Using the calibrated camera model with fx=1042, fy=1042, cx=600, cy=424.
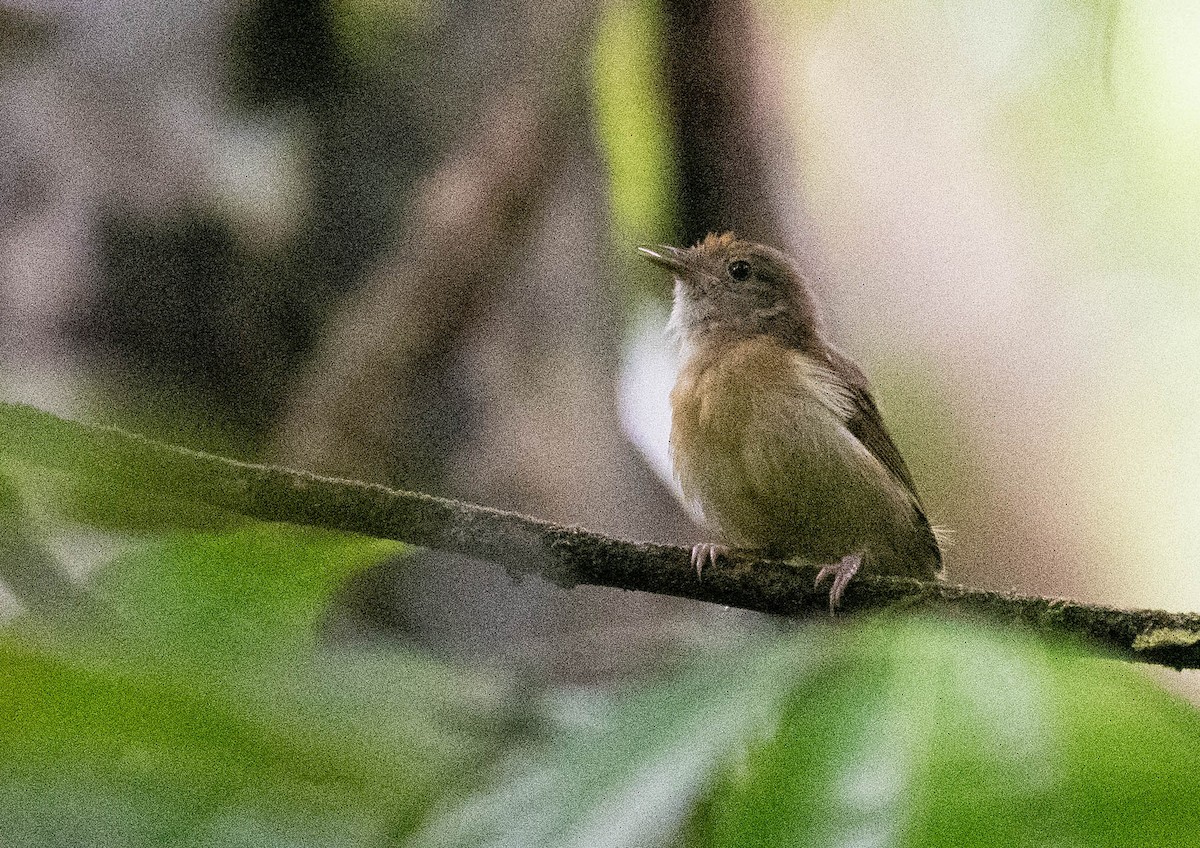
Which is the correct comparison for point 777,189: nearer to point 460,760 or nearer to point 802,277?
point 802,277

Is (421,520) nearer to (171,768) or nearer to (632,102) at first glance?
(171,768)

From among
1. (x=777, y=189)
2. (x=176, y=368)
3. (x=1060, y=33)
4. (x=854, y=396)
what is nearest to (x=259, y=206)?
(x=176, y=368)

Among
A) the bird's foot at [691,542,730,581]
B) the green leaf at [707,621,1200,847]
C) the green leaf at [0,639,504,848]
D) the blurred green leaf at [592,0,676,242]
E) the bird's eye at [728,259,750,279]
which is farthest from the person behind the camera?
the bird's eye at [728,259,750,279]

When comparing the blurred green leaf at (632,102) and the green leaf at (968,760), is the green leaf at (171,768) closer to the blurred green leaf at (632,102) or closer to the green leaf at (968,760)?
the green leaf at (968,760)

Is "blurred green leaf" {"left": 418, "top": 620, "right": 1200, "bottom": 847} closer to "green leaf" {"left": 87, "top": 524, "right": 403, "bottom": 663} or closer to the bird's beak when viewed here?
"green leaf" {"left": 87, "top": 524, "right": 403, "bottom": 663}

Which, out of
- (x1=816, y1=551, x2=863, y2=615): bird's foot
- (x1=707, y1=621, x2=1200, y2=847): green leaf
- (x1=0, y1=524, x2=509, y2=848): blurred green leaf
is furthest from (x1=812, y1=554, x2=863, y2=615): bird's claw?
(x1=0, y1=524, x2=509, y2=848): blurred green leaf

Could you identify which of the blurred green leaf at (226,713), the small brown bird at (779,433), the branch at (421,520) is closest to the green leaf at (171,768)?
the blurred green leaf at (226,713)

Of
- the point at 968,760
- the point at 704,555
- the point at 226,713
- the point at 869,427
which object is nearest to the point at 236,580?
the point at 226,713
